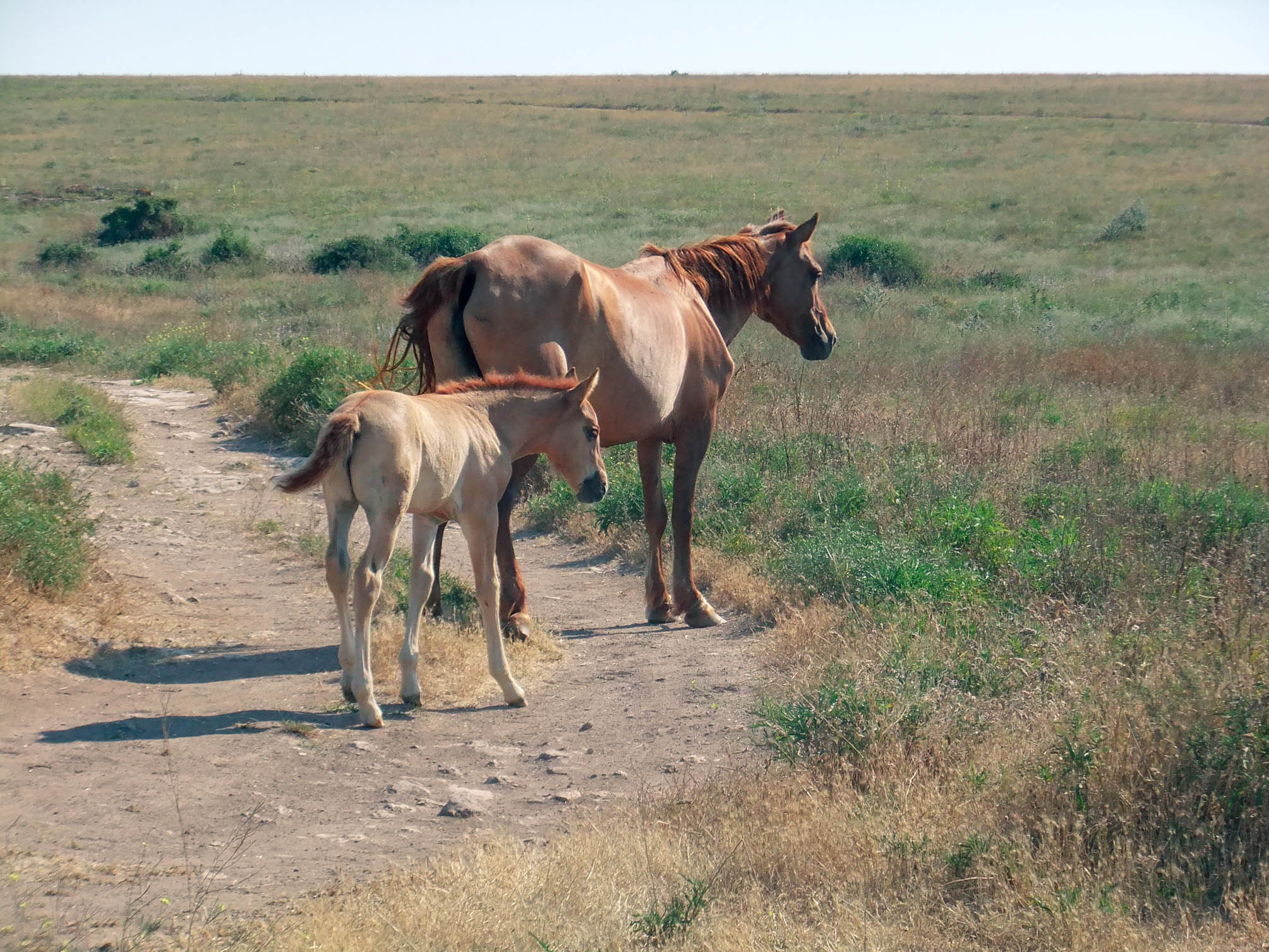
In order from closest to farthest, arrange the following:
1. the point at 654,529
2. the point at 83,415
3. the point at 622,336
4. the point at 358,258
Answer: the point at 622,336 → the point at 654,529 → the point at 83,415 → the point at 358,258

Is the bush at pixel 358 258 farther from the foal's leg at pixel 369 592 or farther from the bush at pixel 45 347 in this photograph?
the foal's leg at pixel 369 592

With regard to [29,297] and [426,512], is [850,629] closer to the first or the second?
[426,512]

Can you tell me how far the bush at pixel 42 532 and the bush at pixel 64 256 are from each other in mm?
23118

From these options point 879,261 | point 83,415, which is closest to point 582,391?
point 83,415

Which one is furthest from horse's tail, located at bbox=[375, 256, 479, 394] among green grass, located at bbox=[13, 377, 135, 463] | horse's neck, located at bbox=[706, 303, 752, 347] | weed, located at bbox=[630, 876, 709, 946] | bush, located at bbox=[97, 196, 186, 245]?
bush, located at bbox=[97, 196, 186, 245]

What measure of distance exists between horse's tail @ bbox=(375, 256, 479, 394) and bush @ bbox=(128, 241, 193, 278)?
859 inches

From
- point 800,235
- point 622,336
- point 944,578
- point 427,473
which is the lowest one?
point 944,578

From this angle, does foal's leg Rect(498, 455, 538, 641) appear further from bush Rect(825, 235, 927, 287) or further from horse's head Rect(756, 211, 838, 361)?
bush Rect(825, 235, 927, 287)

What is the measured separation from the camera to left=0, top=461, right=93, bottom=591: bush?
633 cm

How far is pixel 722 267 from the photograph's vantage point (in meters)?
8.57

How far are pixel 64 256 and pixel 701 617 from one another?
26.5 meters

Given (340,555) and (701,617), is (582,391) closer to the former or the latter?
(340,555)

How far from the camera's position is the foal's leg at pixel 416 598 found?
572 cm

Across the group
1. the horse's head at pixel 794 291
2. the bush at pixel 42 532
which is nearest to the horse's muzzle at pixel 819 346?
the horse's head at pixel 794 291
